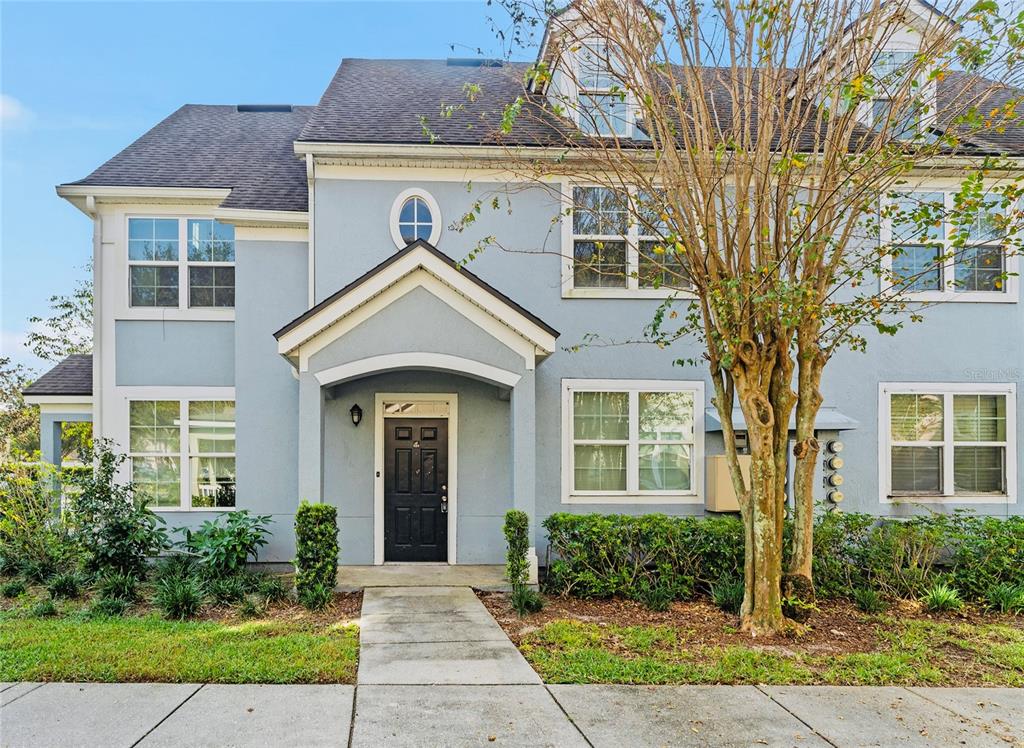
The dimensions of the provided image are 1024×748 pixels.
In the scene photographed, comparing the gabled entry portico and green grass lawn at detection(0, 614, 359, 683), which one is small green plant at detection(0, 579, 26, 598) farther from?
the gabled entry portico

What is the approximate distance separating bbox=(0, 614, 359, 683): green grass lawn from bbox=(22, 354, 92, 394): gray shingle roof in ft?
16.4

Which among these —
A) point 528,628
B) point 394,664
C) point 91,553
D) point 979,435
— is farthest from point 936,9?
point 91,553

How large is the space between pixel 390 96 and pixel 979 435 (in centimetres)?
1115

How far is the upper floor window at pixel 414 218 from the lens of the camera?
1009 centimetres

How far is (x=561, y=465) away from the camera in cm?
1005

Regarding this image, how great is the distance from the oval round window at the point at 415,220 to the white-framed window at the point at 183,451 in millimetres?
3881

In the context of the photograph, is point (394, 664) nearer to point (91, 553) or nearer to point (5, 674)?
point (5, 674)

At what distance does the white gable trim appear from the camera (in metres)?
8.34

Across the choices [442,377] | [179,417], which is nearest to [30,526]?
[179,417]

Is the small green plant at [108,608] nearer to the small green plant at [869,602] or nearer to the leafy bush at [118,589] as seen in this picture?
the leafy bush at [118,589]

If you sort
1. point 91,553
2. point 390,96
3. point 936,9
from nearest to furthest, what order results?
point 936,9 → point 91,553 → point 390,96

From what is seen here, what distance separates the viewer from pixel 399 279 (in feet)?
27.7

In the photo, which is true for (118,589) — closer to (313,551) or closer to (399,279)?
(313,551)

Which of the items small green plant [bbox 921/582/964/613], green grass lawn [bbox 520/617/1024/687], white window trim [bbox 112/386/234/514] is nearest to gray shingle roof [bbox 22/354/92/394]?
white window trim [bbox 112/386/234/514]
